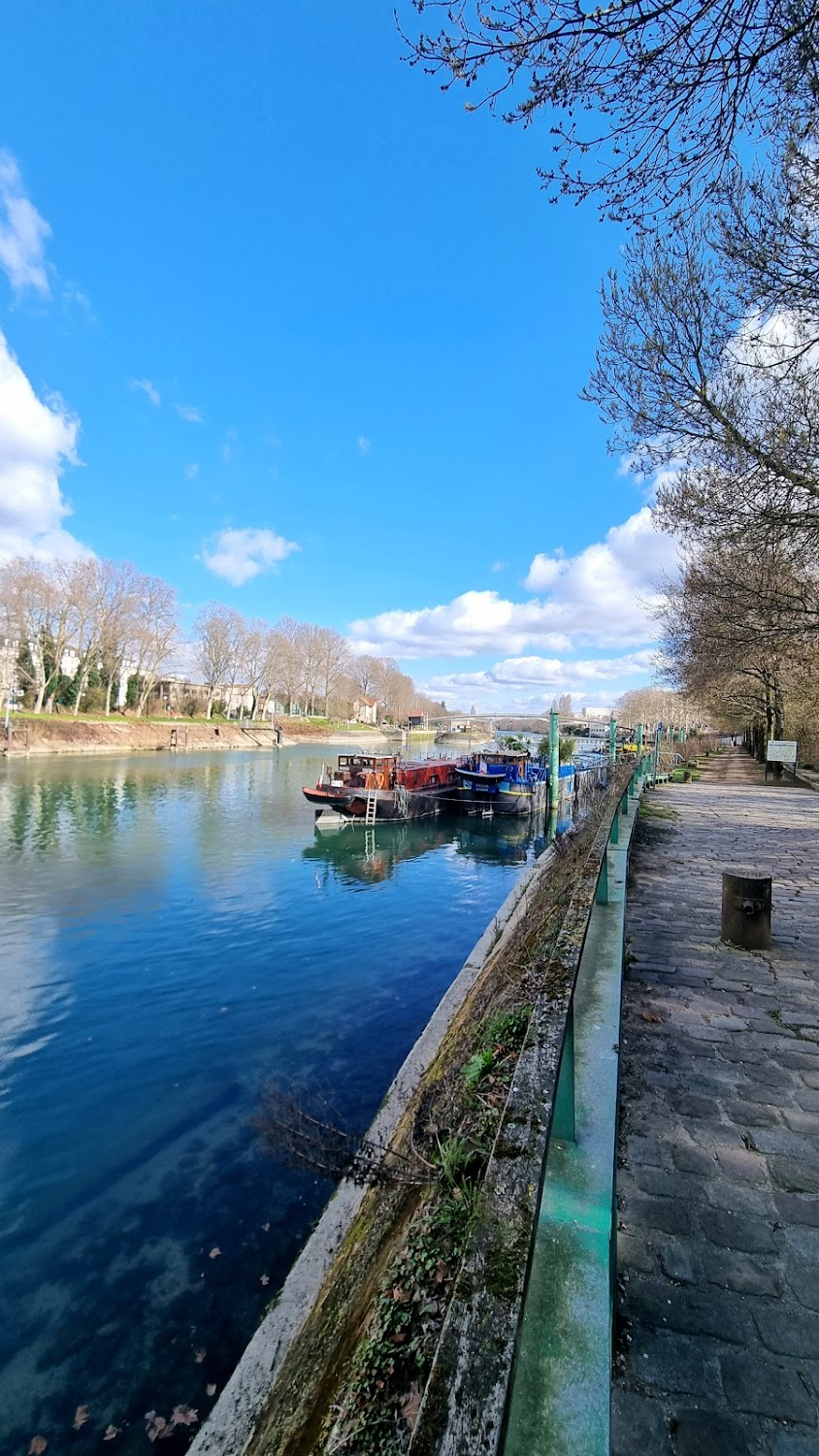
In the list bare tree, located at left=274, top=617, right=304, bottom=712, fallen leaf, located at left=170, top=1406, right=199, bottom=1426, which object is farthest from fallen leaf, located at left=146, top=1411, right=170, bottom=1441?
bare tree, located at left=274, top=617, right=304, bottom=712

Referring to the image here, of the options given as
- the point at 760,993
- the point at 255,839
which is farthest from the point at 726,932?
the point at 255,839

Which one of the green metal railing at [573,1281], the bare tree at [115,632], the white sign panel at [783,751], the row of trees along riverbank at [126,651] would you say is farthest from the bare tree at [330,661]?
the green metal railing at [573,1281]

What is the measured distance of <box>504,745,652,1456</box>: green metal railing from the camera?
0.98 metres

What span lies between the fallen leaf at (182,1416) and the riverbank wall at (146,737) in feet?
150

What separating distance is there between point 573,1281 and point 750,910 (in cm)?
487

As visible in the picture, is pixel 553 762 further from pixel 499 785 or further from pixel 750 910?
pixel 750 910

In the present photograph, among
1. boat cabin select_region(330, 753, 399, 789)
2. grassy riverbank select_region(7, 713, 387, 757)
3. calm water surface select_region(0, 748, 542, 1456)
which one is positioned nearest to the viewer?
calm water surface select_region(0, 748, 542, 1456)

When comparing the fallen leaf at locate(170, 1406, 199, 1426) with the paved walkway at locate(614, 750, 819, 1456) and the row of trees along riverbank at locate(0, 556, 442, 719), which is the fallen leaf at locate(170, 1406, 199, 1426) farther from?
the row of trees along riverbank at locate(0, 556, 442, 719)

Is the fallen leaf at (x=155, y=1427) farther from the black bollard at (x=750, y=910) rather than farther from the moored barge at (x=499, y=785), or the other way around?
the moored barge at (x=499, y=785)

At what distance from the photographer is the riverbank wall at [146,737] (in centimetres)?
4488

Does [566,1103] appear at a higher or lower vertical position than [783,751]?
lower

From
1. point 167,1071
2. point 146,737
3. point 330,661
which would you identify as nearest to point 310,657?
point 330,661

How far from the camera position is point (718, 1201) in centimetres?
245

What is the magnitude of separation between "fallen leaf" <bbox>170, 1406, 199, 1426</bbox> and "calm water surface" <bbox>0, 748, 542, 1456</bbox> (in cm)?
4
